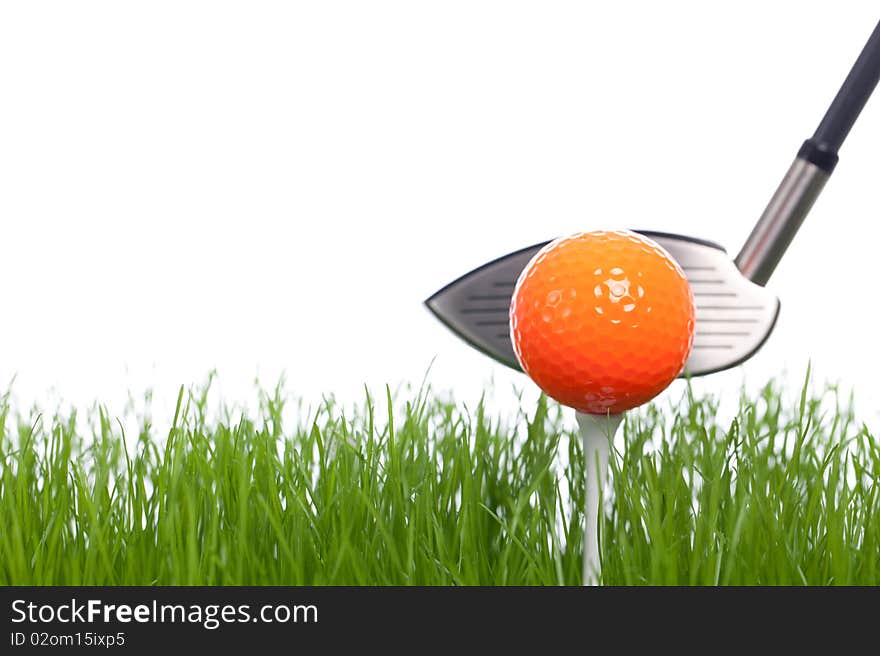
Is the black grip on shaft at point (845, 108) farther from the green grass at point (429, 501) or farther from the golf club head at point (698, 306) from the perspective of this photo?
the green grass at point (429, 501)

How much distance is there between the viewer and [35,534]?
1.35 meters

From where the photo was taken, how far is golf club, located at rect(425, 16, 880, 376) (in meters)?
1.55

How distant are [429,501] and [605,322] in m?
0.34

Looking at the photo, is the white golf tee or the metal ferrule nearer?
the white golf tee

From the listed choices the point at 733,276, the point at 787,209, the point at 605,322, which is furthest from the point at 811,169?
the point at 605,322

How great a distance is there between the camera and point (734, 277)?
1628 mm

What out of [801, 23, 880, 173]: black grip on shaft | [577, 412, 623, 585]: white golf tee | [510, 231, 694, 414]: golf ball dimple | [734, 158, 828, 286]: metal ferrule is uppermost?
[801, 23, 880, 173]: black grip on shaft

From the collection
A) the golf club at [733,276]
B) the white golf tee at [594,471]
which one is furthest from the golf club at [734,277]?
the white golf tee at [594,471]

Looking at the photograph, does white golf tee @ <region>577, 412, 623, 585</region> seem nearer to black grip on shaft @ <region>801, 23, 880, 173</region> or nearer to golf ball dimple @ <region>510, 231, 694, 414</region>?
golf ball dimple @ <region>510, 231, 694, 414</region>

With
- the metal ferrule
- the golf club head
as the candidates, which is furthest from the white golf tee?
the metal ferrule

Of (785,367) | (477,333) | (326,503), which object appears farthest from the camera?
(785,367)
